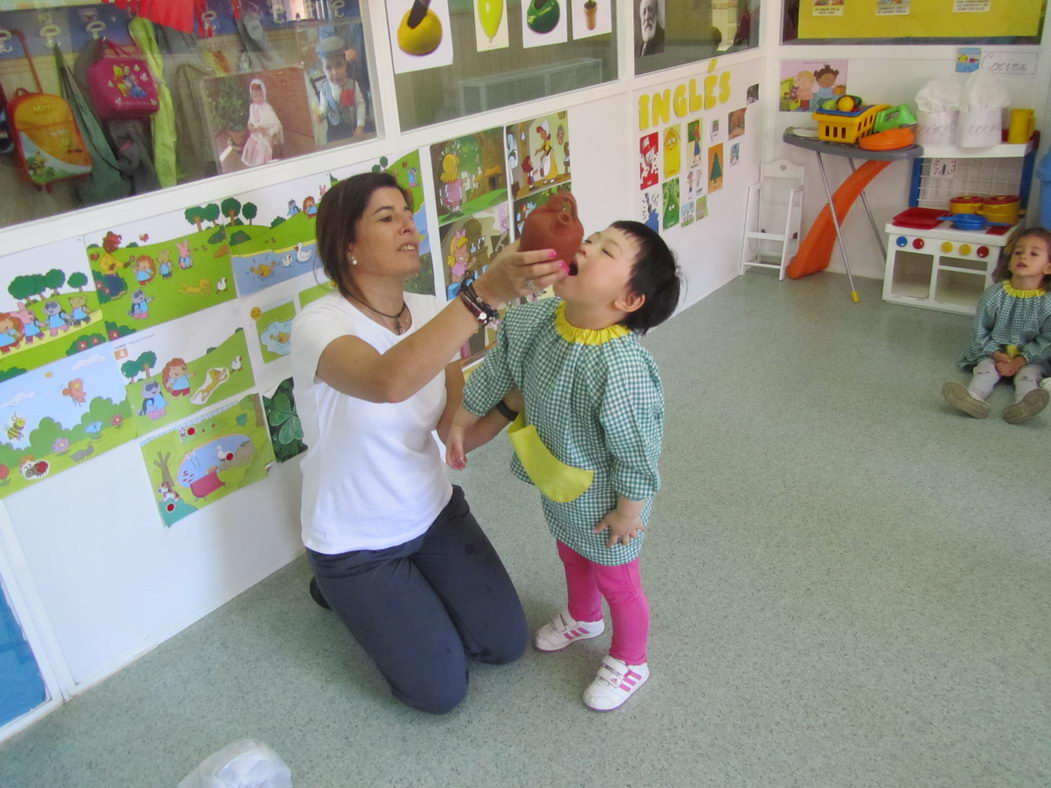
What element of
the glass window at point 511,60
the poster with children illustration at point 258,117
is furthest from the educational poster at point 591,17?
the poster with children illustration at point 258,117

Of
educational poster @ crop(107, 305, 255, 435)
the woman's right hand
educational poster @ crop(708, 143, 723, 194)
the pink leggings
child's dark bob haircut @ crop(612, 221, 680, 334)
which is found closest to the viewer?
the woman's right hand

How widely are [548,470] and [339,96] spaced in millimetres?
1114

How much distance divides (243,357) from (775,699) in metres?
1.35

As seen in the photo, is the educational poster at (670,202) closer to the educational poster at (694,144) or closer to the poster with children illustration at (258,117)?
the educational poster at (694,144)

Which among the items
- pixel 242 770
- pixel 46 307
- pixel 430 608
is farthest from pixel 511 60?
pixel 242 770

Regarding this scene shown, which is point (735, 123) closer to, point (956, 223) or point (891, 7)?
point (891, 7)

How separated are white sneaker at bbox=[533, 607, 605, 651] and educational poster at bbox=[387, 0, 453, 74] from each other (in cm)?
140

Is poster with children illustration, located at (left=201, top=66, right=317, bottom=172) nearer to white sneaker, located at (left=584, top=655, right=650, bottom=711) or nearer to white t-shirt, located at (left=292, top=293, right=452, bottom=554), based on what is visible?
white t-shirt, located at (left=292, top=293, right=452, bottom=554)

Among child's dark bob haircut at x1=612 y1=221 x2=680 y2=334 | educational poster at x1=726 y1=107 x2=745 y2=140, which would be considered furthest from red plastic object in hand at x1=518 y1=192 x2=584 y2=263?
educational poster at x1=726 y1=107 x2=745 y2=140

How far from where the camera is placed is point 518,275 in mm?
1335

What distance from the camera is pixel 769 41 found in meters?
3.74

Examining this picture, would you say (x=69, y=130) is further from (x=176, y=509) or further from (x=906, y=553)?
(x=906, y=553)

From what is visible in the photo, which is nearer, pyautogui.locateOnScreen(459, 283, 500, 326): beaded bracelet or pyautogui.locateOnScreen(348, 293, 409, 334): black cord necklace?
pyautogui.locateOnScreen(459, 283, 500, 326): beaded bracelet

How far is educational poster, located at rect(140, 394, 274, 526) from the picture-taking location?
6.21 feet
